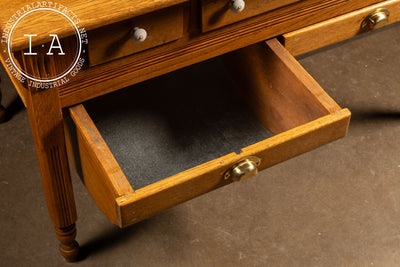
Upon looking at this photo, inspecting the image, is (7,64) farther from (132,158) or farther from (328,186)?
(328,186)

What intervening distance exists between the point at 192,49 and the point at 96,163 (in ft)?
1.01

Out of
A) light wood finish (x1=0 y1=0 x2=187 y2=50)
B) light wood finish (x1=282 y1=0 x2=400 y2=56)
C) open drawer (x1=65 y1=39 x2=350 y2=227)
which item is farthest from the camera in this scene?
light wood finish (x1=282 y1=0 x2=400 y2=56)

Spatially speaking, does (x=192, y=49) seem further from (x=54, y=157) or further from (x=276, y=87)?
(x=54, y=157)

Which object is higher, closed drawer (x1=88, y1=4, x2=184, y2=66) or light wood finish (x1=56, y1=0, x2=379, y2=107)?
closed drawer (x1=88, y1=4, x2=184, y2=66)

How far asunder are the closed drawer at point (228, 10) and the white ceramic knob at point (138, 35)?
A: 0.13 m

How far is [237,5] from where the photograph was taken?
1.21 meters

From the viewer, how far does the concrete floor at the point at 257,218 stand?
1.65 m

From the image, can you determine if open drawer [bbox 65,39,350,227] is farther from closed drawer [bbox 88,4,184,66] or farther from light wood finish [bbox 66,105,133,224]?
closed drawer [bbox 88,4,184,66]

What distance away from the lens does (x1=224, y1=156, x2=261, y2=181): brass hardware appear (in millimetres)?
1157

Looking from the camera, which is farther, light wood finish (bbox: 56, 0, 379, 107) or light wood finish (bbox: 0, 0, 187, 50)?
light wood finish (bbox: 56, 0, 379, 107)

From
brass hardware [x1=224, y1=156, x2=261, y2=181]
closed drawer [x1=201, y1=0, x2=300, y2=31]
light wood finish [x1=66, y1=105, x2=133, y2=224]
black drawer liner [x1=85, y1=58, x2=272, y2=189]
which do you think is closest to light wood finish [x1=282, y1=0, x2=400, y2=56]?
closed drawer [x1=201, y1=0, x2=300, y2=31]

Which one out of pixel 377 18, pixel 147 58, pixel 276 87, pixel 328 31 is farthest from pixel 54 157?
pixel 377 18

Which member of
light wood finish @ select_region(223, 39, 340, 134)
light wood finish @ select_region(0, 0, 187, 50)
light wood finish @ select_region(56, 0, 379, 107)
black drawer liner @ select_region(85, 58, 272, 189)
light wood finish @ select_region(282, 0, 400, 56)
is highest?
light wood finish @ select_region(0, 0, 187, 50)

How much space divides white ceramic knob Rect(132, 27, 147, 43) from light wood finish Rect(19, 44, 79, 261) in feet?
0.51
